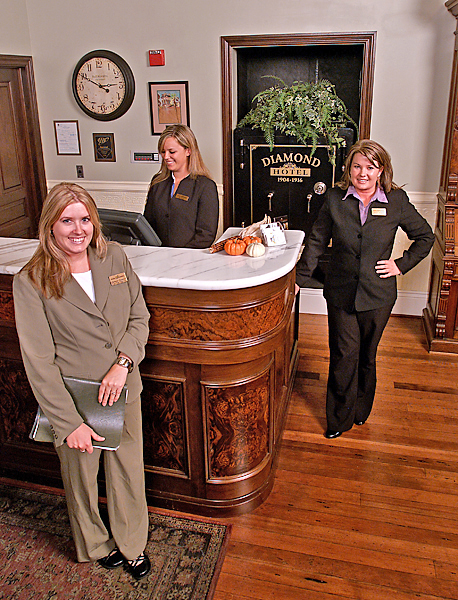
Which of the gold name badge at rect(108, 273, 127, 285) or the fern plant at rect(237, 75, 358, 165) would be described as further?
the fern plant at rect(237, 75, 358, 165)

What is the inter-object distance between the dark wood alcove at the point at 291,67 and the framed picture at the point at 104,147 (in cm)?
114

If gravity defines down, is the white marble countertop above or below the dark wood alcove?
below

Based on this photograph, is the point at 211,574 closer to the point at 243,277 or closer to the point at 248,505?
the point at 248,505

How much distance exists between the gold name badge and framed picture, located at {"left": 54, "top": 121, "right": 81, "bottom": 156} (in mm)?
3738

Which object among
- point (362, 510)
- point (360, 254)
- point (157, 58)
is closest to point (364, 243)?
point (360, 254)

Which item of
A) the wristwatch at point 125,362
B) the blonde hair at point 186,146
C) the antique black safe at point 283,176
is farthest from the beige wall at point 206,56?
the wristwatch at point 125,362

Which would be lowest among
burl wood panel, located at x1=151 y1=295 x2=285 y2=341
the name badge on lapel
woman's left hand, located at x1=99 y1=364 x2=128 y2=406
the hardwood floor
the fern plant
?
the hardwood floor

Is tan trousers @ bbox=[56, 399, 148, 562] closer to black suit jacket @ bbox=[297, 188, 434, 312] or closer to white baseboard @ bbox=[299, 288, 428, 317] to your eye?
black suit jacket @ bbox=[297, 188, 434, 312]

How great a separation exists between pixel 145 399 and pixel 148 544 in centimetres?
65

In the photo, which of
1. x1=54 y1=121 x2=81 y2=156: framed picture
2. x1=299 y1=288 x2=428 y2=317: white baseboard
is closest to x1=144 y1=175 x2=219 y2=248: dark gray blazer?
x1=299 y1=288 x2=428 y2=317: white baseboard

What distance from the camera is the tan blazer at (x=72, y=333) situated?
1959mm

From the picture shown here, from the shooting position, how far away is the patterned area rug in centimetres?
224

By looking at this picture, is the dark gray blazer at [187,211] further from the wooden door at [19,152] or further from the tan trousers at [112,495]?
the wooden door at [19,152]

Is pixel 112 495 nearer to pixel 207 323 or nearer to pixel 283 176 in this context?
pixel 207 323
